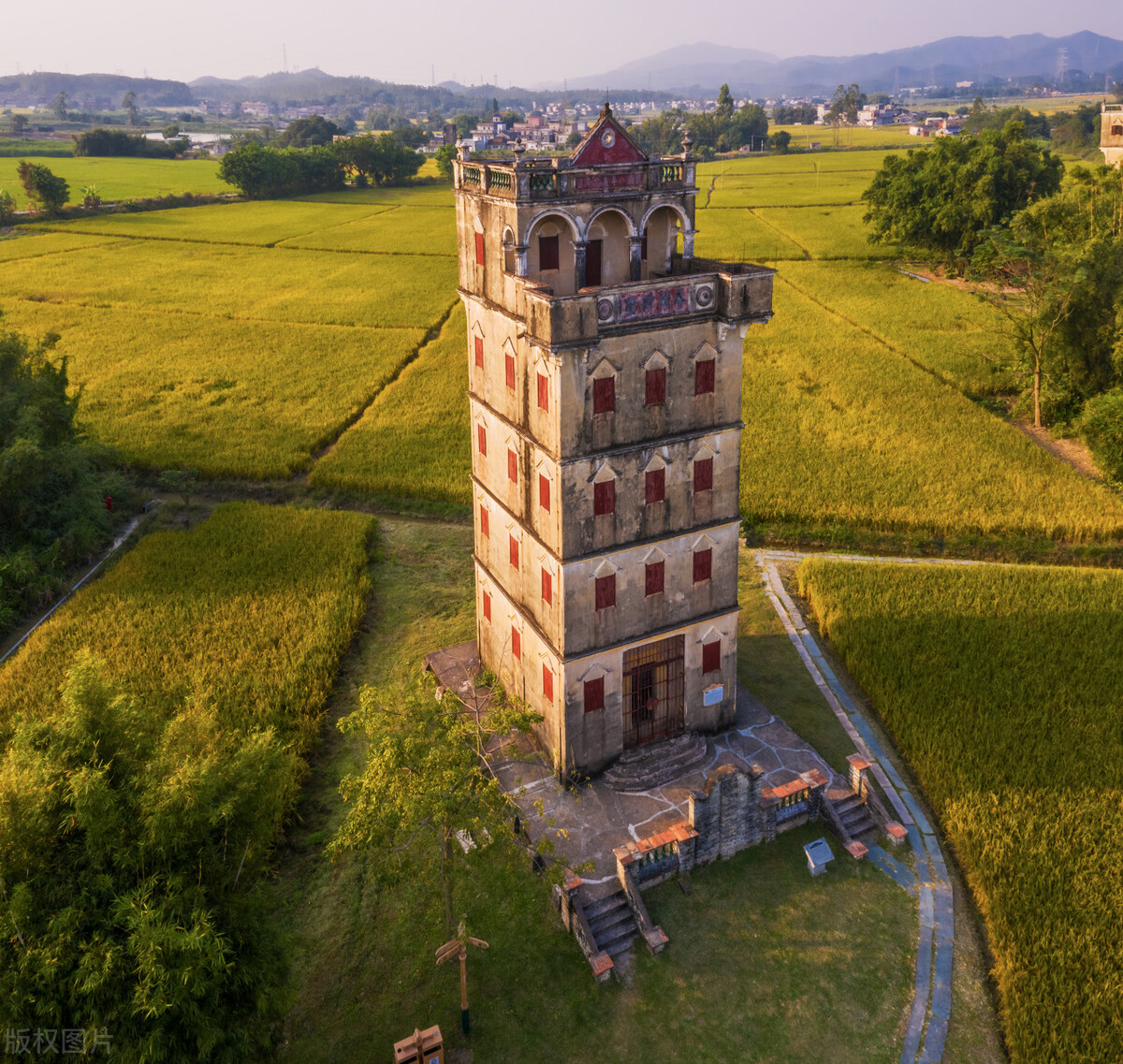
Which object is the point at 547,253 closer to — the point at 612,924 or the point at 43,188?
the point at 612,924

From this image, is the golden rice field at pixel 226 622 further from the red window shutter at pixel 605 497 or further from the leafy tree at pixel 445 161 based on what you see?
the leafy tree at pixel 445 161

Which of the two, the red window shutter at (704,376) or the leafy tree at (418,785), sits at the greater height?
the red window shutter at (704,376)

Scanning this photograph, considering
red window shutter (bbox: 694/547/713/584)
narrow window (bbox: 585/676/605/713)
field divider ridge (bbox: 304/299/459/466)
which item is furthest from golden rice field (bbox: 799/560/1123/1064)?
field divider ridge (bbox: 304/299/459/466)

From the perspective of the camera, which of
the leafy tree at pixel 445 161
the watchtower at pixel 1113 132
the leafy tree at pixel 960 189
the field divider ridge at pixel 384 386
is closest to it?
the field divider ridge at pixel 384 386

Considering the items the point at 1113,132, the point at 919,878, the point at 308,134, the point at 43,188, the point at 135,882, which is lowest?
the point at 919,878

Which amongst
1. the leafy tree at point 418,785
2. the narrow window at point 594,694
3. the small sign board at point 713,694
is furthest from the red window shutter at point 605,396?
the small sign board at point 713,694

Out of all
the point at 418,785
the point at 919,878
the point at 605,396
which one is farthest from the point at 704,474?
the point at 919,878
